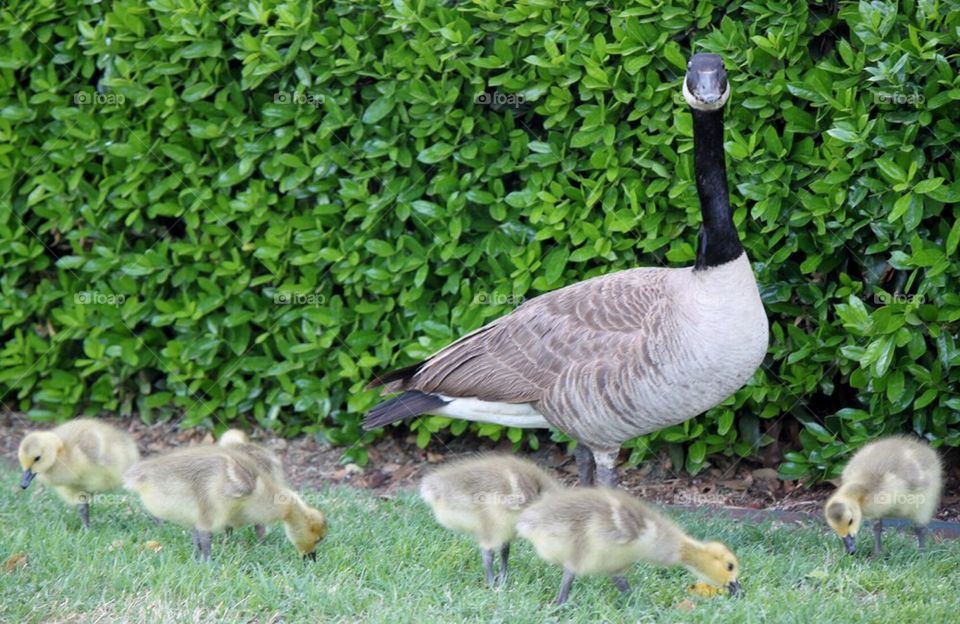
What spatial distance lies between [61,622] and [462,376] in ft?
8.15

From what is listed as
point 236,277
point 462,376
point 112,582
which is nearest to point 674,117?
point 462,376

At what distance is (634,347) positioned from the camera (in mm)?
6117

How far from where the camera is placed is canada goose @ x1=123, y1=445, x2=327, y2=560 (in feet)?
18.4

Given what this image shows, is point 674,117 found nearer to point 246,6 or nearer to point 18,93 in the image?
point 246,6

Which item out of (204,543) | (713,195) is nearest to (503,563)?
(204,543)

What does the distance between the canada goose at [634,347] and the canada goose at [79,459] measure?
4.55ft

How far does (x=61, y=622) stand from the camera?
5051mm

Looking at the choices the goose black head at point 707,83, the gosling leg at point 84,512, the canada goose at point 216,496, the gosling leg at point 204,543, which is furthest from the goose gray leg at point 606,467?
the gosling leg at point 84,512

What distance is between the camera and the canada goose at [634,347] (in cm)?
598

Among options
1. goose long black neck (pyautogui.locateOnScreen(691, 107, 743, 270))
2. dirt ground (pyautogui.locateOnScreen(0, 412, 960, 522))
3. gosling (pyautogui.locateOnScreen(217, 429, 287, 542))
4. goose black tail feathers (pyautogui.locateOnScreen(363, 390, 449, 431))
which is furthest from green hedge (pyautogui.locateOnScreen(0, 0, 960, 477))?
gosling (pyautogui.locateOnScreen(217, 429, 287, 542))

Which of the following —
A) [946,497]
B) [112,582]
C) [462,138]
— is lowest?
[946,497]

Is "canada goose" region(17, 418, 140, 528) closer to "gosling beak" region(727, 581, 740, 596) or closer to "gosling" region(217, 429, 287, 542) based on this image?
"gosling" region(217, 429, 287, 542)

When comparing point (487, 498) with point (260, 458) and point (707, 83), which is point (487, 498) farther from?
point (707, 83)

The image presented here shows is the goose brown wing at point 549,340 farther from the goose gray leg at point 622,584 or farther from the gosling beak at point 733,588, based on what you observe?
the gosling beak at point 733,588
